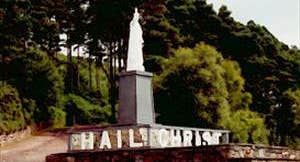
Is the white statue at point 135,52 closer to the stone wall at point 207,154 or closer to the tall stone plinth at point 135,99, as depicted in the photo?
the tall stone plinth at point 135,99

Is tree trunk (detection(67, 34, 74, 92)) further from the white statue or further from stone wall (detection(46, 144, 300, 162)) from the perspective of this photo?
stone wall (detection(46, 144, 300, 162))

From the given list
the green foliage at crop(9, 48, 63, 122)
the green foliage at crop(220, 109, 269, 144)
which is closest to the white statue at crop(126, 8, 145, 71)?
Result: the green foliage at crop(220, 109, 269, 144)

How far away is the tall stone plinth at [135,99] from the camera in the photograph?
1936 centimetres

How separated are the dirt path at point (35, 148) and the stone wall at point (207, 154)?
45.9ft

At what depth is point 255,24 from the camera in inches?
2069

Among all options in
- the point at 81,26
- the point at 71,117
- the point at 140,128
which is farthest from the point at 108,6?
the point at 140,128

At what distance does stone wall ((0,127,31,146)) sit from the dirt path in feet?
0.88

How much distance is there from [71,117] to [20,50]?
5447 mm

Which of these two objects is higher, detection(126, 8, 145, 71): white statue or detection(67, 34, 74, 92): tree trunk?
detection(67, 34, 74, 92): tree trunk

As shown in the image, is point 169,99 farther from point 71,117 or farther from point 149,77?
point 149,77

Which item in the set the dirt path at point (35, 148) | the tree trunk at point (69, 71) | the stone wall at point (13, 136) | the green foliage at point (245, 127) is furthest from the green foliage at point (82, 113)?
the green foliage at point (245, 127)

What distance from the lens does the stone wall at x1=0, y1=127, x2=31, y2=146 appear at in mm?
30719

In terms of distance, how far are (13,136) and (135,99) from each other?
542 inches

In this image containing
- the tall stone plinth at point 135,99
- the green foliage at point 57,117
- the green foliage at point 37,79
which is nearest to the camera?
the tall stone plinth at point 135,99
